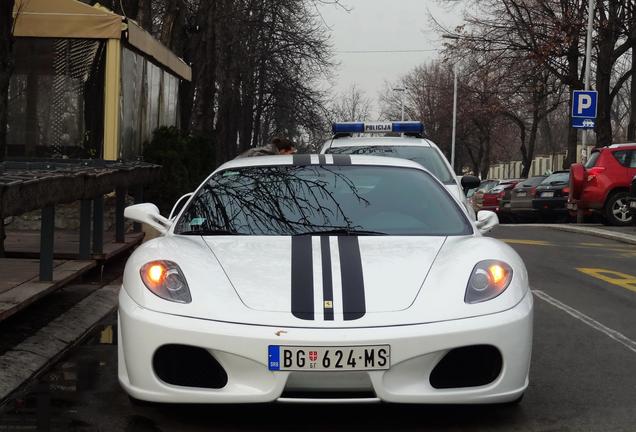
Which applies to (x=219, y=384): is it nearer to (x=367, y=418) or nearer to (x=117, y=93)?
(x=367, y=418)

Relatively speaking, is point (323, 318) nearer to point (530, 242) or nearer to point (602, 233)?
point (530, 242)

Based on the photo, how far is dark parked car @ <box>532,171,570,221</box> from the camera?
2586 cm

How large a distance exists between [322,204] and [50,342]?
2.08 m

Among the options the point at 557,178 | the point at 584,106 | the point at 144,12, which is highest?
the point at 144,12

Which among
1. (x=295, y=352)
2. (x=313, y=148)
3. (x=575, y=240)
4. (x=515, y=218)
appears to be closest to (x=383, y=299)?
(x=295, y=352)

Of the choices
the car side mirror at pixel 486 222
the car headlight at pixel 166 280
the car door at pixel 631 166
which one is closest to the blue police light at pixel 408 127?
the car side mirror at pixel 486 222

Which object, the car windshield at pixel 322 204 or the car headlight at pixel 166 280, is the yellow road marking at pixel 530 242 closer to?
the car windshield at pixel 322 204

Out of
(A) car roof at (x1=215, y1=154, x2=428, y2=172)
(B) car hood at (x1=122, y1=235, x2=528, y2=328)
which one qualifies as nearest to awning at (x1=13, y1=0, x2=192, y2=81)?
(A) car roof at (x1=215, y1=154, x2=428, y2=172)

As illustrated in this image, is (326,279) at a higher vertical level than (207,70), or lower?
lower

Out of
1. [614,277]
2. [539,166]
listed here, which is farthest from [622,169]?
[539,166]

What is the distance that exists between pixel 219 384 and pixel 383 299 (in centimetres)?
85

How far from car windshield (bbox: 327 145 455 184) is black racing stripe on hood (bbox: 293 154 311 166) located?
Result: 16.0ft

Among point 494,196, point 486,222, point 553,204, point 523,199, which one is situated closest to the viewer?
point 486,222

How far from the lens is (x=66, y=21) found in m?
13.7
